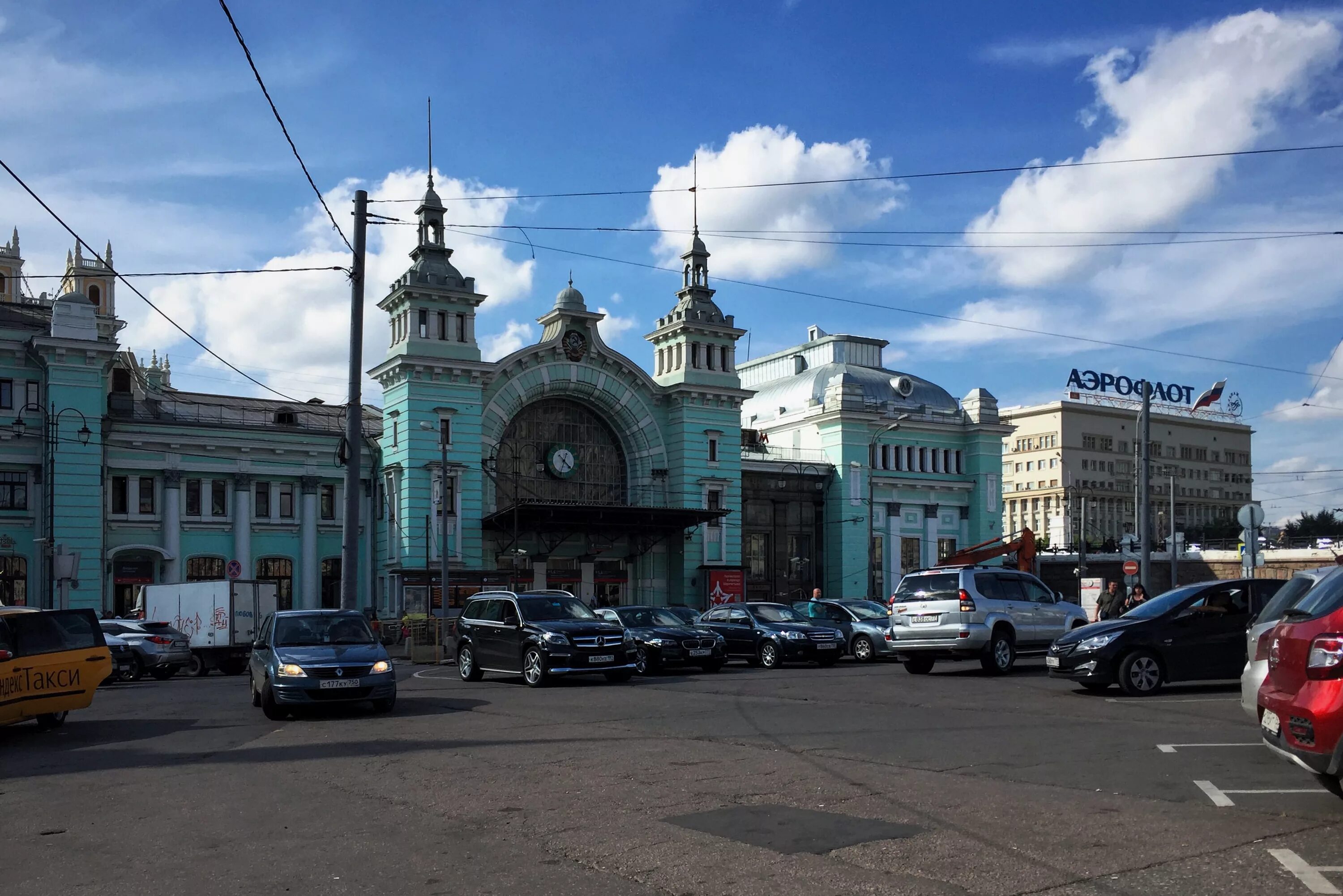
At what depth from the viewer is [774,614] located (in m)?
28.9

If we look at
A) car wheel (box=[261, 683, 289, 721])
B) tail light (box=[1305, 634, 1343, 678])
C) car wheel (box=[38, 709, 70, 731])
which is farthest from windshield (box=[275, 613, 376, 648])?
tail light (box=[1305, 634, 1343, 678])

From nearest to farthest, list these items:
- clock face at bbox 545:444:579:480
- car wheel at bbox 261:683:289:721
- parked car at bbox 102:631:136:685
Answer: car wheel at bbox 261:683:289:721
parked car at bbox 102:631:136:685
clock face at bbox 545:444:579:480

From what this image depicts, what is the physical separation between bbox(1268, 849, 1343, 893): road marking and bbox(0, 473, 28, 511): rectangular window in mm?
49120

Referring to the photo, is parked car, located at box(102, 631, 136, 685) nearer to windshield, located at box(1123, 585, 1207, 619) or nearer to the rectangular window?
the rectangular window

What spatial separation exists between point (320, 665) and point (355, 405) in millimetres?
9187

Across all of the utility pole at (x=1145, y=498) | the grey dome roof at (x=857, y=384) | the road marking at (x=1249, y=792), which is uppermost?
the grey dome roof at (x=857, y=384)

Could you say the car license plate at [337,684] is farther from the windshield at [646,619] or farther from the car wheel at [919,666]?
the car wheel at [919,666]

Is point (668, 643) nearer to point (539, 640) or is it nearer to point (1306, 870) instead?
point (539, 640)

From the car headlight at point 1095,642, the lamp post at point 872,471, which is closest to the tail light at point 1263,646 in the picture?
the car headlight at point 1095,642

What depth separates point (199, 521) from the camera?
2055 inches

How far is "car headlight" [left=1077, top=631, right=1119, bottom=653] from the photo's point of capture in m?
17.0

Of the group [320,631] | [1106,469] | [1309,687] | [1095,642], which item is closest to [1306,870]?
[1309,687]

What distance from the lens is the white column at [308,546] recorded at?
54031 mm

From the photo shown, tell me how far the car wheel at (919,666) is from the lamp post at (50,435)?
113 feet
